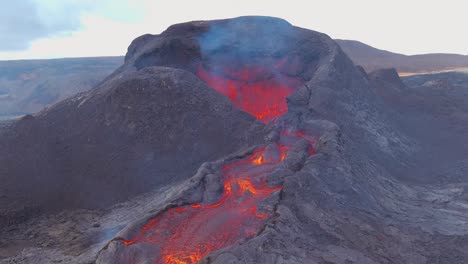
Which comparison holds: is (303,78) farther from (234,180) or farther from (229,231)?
(229,231)

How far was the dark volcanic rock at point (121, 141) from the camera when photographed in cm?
1123

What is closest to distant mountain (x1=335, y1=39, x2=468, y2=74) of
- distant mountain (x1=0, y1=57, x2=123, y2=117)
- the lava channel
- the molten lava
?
the molten lava

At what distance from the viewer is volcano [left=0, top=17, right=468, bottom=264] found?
687cm

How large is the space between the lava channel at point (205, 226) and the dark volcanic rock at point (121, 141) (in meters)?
3.58

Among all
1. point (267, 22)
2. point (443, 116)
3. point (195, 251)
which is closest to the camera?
point (195, 251)

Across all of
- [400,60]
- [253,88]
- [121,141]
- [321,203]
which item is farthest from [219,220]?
[400,60]

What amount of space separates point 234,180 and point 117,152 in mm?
5337

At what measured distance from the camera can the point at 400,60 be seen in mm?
57406

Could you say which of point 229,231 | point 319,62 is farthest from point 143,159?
point 319,62

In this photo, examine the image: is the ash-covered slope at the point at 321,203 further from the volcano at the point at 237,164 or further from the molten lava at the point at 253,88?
the molten lava at the point at 253,88

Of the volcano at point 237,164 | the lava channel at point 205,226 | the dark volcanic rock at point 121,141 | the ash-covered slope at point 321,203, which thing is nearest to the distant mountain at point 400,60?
the volcano at point 237,164

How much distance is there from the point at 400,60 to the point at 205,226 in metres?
58.9

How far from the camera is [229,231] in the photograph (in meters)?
6.61

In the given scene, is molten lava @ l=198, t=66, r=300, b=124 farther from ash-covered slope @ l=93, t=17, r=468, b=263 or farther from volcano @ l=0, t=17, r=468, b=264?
ash-covered slope @ l=93, t=17, r=468, b=263
